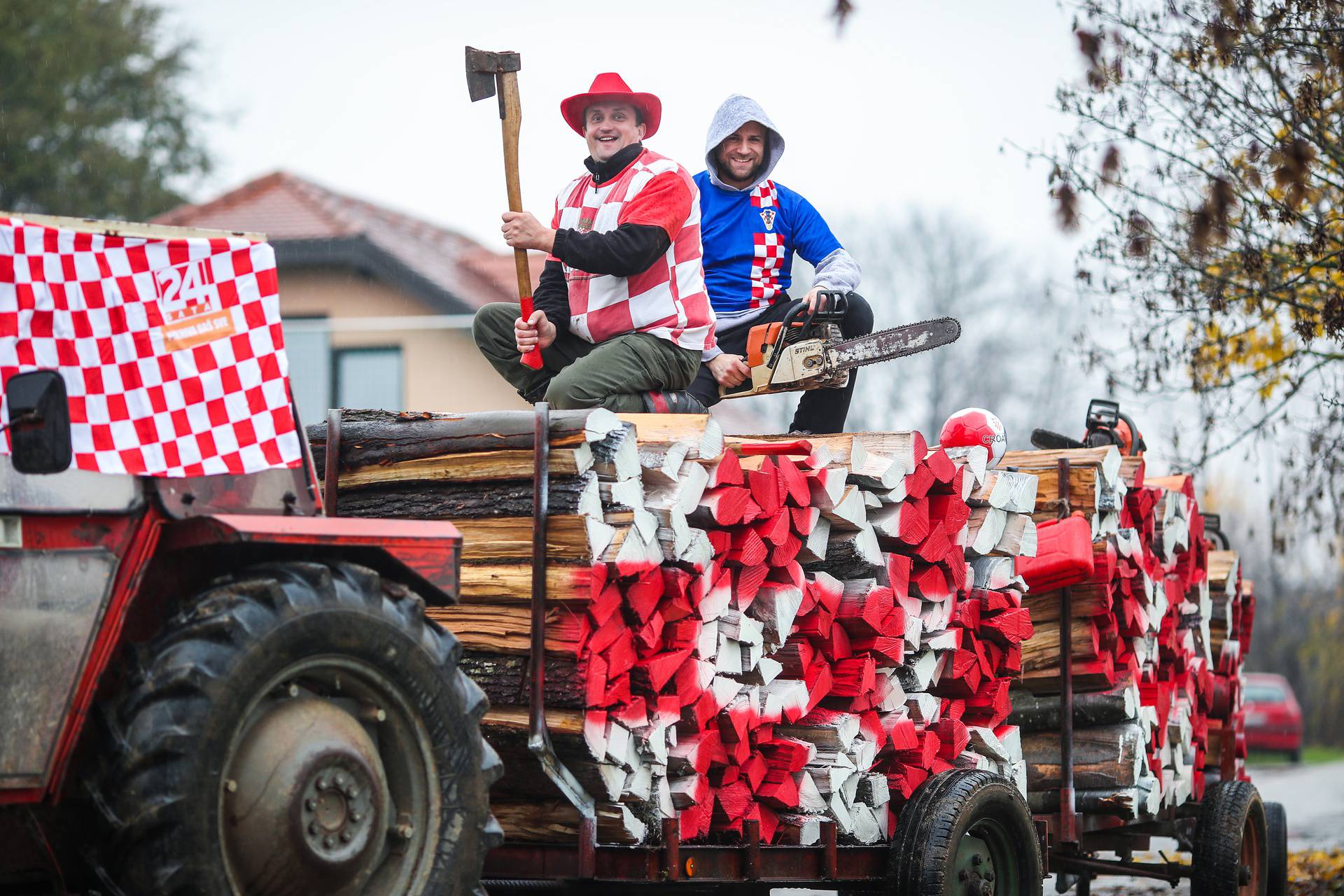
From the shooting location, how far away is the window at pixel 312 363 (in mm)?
21859

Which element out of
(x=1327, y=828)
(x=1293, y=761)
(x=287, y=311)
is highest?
(x=287, y=311)

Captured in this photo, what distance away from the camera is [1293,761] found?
32031 mm

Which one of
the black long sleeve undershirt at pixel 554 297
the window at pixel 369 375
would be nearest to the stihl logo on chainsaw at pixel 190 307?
the black long sleeve undershirt at pixel 554 297

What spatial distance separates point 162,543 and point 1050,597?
4250mm

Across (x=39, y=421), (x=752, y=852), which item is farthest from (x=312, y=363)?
(x=39, y=421)

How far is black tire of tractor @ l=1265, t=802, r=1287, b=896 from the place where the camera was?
833 cm

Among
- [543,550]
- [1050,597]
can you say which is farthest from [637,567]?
[1050,597]

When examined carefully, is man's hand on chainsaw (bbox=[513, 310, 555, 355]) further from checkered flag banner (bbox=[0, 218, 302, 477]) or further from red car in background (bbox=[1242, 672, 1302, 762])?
red car in background (bbox=[1242, 672, 1302, 762])

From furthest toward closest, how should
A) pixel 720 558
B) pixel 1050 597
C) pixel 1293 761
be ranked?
1. pixel 1293 761
2. pixel 1050 597
3. pixel 720 558

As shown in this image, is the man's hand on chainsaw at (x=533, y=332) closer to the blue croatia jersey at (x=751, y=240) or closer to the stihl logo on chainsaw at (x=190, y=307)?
the blue croatia jersey at (x=751, y=240)

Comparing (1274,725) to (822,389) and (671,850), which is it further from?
(671,850)

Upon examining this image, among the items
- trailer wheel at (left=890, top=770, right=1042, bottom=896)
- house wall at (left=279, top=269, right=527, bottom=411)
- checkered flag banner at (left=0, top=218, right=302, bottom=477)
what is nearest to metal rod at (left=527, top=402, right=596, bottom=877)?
checkered flag banner at (left=0, top=218, right=302, bottom=477)

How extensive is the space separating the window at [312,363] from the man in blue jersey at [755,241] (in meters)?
15.3

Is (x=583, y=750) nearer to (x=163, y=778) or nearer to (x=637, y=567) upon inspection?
(x=637, y=567)
